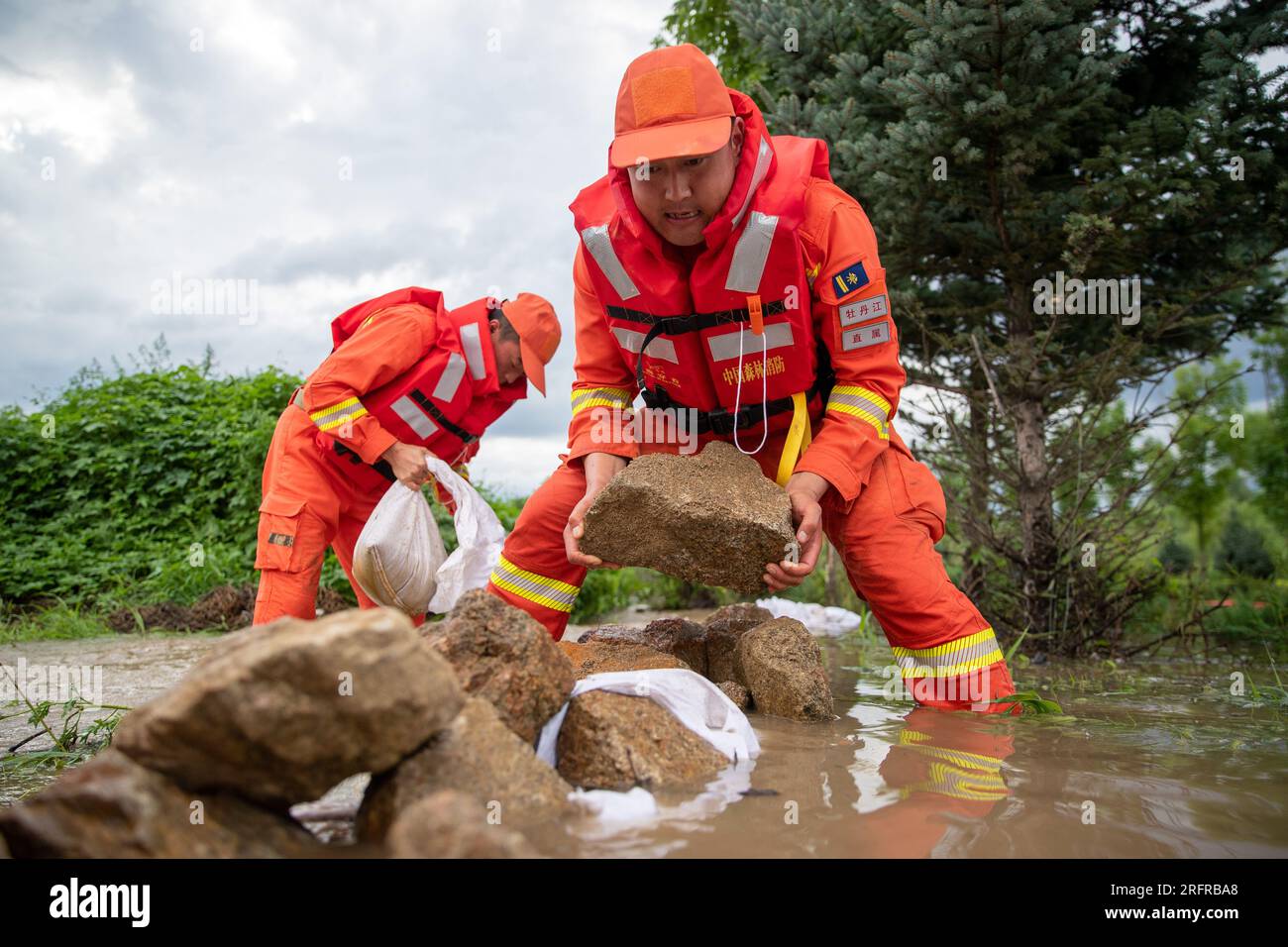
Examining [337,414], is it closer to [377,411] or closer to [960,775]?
[377,411]

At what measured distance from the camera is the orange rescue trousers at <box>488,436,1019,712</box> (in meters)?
3.36

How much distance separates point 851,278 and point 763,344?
1.31ft

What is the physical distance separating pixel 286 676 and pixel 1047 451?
16.8 ft

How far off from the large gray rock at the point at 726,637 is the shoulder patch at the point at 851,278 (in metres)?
1.32

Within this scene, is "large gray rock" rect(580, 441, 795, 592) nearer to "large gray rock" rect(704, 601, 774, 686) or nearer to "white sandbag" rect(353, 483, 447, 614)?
"large gray rock" rect(704, 601, 774, 686)

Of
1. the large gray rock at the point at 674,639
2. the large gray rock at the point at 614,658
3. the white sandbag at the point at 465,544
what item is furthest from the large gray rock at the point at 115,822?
the white sandbag at the point at 465,544

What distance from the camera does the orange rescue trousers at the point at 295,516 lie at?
14.3ft

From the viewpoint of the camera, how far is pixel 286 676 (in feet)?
4.96

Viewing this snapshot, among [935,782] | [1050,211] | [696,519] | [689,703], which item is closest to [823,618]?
[1050,211]

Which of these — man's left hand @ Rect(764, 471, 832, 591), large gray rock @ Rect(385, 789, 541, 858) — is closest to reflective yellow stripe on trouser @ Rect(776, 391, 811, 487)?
man's left hand @ Rect(764, 471, 832, 591)

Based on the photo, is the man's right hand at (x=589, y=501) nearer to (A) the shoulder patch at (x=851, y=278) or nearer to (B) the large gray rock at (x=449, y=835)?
(A) the shoulder patch at (x=851, y=278)

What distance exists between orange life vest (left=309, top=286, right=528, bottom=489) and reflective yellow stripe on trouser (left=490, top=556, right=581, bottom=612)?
1.17m
